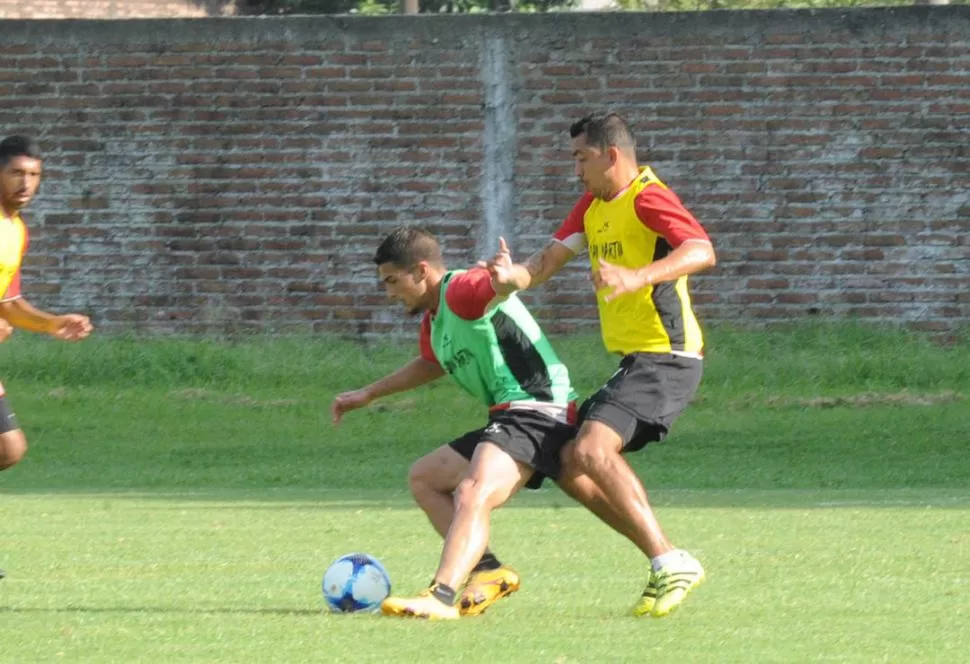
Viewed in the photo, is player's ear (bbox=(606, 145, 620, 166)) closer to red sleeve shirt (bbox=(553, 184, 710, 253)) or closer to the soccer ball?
red sleeve shirt (bbox=(553, 184, 710, 253))

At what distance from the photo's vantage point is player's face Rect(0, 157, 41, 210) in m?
9.12

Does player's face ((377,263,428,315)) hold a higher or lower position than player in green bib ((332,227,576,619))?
higher

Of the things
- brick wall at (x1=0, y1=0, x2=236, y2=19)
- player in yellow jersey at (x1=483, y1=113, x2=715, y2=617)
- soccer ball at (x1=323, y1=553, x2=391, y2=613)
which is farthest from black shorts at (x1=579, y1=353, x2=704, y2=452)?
brick wall at (x1=0, y1=0, x2=236, y2=19)

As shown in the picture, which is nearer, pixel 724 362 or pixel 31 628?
pixel 31 628

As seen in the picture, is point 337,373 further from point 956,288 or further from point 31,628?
point 31,628

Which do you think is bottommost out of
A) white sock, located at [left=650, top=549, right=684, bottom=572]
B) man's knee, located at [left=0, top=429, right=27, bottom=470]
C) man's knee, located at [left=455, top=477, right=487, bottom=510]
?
white sock, located at [left=650, top=549, right=684, bottom=572]

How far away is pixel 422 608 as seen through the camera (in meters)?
7.11

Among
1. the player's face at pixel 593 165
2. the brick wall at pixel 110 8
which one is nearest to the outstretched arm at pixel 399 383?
the player's face at pixel 593 165

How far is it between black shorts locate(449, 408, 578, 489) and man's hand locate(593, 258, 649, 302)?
0.66 meters

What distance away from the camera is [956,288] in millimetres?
16703

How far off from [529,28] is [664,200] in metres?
9.78

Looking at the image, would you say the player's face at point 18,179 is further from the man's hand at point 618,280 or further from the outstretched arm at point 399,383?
the man's hand at point 618,280

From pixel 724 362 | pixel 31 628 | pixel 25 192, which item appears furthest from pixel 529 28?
pixel 31 628

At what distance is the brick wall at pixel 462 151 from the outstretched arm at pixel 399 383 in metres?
8.95
